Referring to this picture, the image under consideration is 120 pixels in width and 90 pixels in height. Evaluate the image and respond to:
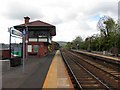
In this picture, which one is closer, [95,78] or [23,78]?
[23,78]

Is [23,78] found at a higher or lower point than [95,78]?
higher

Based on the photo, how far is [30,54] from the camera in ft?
153

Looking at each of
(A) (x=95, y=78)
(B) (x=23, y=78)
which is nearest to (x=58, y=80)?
(B) (x=23, y=78)

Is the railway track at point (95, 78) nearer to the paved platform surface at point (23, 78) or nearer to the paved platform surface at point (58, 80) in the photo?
the paved platform surface at point (58, 80)

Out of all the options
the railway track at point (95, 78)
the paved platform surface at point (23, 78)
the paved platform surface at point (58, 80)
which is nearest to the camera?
the paved platform surface at point (23, 78)

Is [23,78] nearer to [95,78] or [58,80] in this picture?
[58,80]

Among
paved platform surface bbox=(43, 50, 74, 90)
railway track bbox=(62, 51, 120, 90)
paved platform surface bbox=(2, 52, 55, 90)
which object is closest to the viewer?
paved platform surface bbox=(2, 52, 55, 90)

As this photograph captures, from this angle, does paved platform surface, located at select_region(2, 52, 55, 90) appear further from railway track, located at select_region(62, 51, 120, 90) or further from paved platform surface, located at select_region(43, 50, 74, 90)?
railway track, located at select_region(62, 51, 120, 90)

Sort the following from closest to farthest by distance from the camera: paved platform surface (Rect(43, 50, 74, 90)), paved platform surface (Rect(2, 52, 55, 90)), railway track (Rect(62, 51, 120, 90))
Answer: paved platform surface (Rect(2, 52, 55, 90))
paved platform surface (Rect(43, 50, 74, 90))
railway track (Rect(62, 51, 120, 90))

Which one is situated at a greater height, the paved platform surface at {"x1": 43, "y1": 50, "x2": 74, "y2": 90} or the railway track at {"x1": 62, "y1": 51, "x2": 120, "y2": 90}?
the paved platform surface at {"x1": 43, "y1": 50, "x2": 74, "y2": 90}

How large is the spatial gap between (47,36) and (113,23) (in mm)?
27656

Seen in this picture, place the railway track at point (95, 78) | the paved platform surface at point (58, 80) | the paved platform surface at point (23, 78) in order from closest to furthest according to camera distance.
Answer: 1. the paved platform surface at point (23, 78)
2. the paved platform surface at point (58, 80)
3. the railway track at point (95, 78)

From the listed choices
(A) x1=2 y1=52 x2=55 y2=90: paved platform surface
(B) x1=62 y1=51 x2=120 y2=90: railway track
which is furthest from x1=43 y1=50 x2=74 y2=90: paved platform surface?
(B) x1=62 y1=51 x2=120 y2=90: railway track

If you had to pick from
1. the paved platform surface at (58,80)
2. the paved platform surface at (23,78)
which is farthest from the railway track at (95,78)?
the paved platform surface at (23,78)
